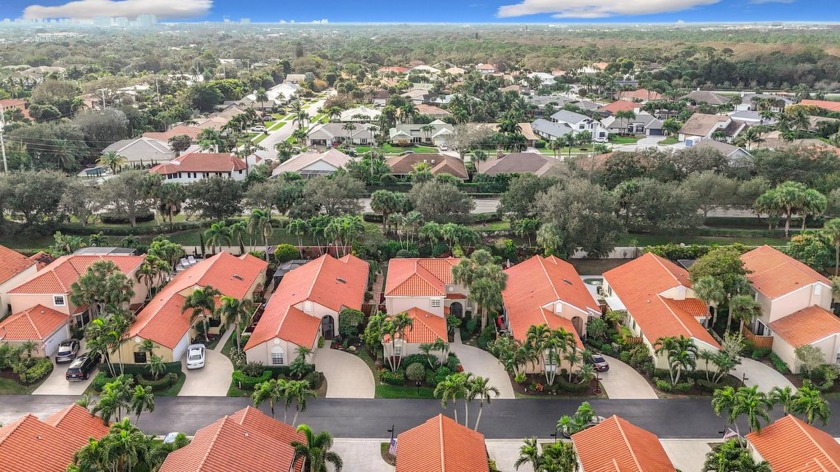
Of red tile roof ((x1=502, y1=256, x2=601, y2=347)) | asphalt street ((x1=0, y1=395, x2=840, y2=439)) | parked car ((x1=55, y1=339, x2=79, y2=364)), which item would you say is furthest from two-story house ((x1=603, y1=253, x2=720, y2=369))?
parked car ((x1=55, y1=339, x2=79, y2=364))

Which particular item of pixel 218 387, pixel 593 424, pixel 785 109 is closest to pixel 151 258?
pixel 218 387

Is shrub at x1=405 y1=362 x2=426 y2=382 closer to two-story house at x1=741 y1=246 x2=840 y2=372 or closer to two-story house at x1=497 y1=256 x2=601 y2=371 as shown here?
two-story house at x1=497 y1=256 x2=601 y2=371

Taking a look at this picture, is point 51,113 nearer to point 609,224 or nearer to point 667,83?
point 609,224

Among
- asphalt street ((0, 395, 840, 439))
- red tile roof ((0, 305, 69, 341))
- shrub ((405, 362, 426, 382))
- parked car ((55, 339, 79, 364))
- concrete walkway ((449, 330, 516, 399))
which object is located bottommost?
concrete walkway ((449, 330, 516, 399))

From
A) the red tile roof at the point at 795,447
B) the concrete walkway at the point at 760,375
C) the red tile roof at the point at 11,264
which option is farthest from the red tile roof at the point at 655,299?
the red tile roof at the point at 11,264

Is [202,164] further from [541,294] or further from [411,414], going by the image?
[411,414]

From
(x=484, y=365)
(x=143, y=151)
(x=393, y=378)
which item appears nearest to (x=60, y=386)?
(x=393, y=378)

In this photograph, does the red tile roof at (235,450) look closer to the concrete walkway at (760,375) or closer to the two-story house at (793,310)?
the concrete walkway at (760,375)
